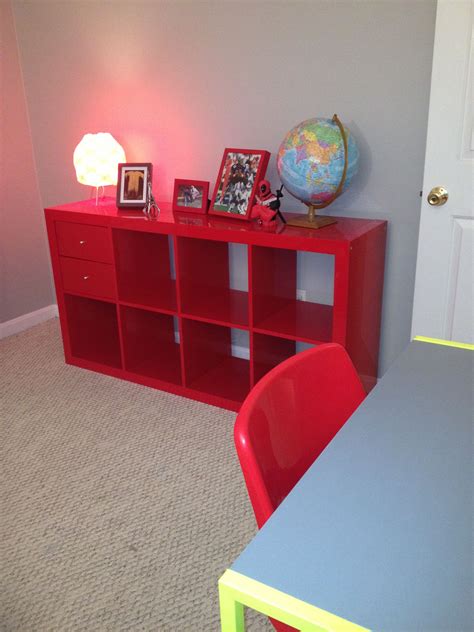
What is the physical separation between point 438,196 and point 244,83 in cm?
97

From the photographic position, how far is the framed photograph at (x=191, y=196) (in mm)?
2348

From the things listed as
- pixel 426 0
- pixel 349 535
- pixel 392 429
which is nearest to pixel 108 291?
pixel 426 0

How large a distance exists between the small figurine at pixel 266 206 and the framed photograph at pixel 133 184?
62 cm

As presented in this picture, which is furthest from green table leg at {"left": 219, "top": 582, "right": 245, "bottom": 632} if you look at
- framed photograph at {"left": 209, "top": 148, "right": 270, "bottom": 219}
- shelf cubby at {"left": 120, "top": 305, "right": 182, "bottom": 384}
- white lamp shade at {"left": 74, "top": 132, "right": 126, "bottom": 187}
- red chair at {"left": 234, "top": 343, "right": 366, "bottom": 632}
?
white lamp shade at {"left": 74, "top": 132, "right": 126, "bottom": 187}

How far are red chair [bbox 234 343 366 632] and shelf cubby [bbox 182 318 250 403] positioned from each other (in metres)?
1.26

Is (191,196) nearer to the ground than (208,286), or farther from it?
farther from it

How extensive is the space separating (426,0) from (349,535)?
6.10 ft

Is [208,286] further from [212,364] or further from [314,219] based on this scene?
[314,219]

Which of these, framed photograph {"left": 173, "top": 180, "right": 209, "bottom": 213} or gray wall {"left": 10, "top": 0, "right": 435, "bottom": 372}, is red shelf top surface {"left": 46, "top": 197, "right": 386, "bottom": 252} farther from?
gray wall {"left": 10, "top": 0, "right": 435, "bottom": 372}

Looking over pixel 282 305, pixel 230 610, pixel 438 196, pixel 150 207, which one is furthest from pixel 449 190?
pixel 230 610

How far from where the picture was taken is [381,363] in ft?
7.79

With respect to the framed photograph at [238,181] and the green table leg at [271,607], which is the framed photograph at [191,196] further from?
the green table leg at [271,607]

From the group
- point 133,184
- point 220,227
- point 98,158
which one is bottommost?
point 220,227

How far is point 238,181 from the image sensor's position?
7.38 feet
